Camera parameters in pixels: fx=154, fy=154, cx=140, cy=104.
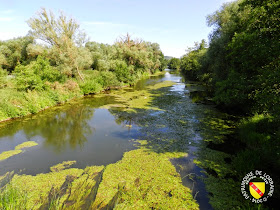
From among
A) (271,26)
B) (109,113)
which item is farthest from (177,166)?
(109,113)

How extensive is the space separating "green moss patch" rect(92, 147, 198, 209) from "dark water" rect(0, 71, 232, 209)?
18.1 inches

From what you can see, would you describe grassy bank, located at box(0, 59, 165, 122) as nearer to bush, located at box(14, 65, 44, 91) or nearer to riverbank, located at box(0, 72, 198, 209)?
bush, located at box(14, 65, 44, 91)

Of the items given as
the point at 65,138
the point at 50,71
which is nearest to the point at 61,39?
the point at 50,71

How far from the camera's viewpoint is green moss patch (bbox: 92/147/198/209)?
488 cm

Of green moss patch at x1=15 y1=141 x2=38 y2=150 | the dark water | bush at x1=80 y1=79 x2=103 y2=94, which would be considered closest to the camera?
the dark water

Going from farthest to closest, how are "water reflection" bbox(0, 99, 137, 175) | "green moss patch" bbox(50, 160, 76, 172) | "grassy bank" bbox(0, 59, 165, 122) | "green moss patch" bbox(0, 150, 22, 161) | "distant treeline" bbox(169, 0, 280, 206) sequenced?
"grassy bank" bbox(0, 59, 165, 122) < "green moss patch" bbox(0, 150, 22, 161) < "water reflection" bbox(0, 99, 137, 175) < "green moss patch" bbox(50, 160, 76, 172) < "distant treeline" bbox(169, 0, 280, 206)

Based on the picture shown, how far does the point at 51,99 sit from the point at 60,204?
1431 cm

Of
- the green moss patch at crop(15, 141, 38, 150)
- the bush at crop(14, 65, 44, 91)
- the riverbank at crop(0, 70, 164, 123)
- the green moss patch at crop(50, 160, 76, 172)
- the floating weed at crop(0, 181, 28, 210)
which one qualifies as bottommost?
the green moss patch at crop(50, 160, 76, 172)

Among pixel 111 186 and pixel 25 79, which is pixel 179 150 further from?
pixel 25 79

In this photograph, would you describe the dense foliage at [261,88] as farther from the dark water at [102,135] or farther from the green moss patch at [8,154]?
the green moss patch at [8,154]

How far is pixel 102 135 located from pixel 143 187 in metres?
5.42

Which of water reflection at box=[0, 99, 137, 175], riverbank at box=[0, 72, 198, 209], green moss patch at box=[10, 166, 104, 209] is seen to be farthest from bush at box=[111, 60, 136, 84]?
green moss patch at box=[10, 166, 104, 209]

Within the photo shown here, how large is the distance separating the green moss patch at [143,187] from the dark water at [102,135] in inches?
18.1

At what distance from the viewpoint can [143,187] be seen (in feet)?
18.2
